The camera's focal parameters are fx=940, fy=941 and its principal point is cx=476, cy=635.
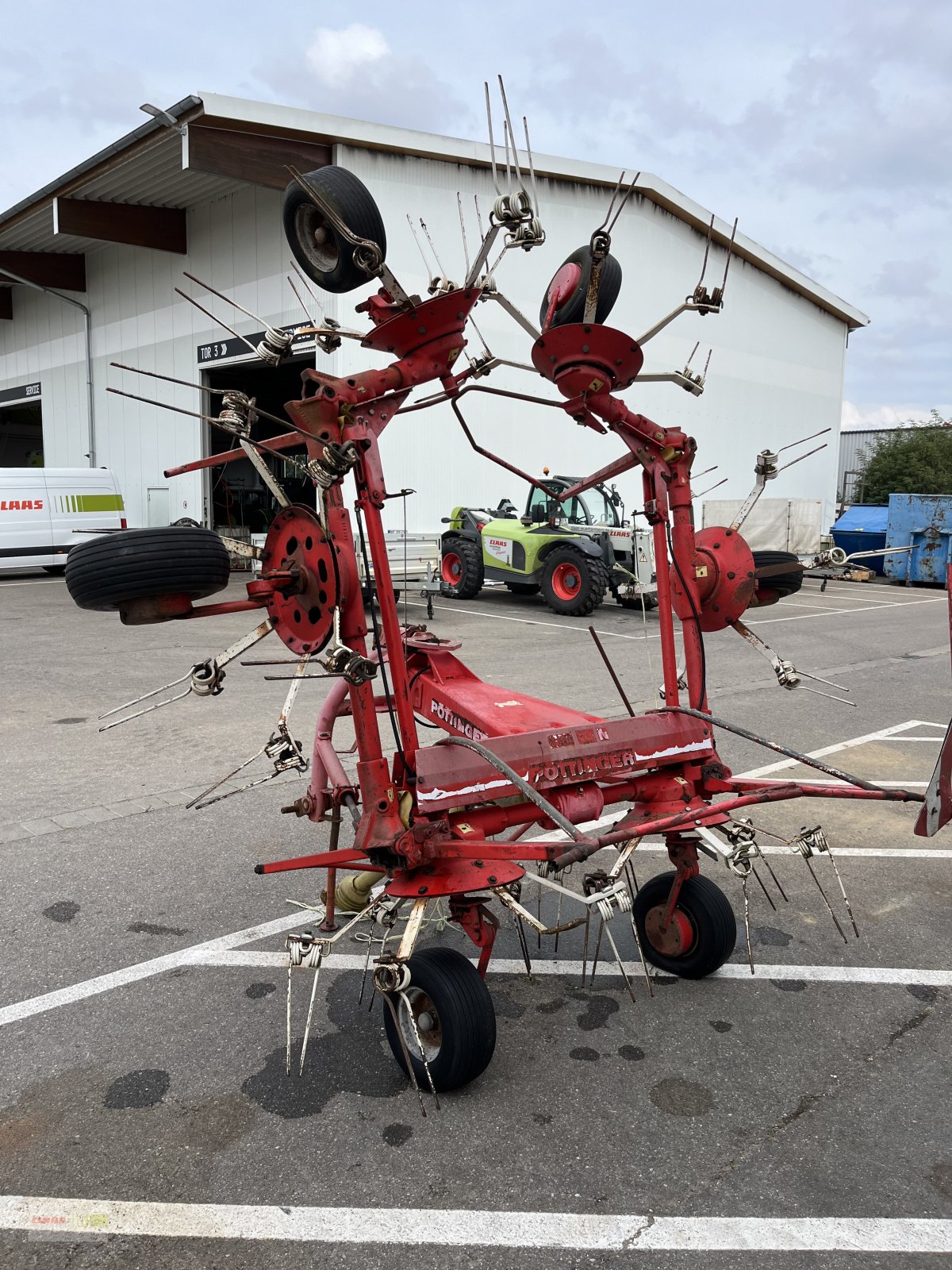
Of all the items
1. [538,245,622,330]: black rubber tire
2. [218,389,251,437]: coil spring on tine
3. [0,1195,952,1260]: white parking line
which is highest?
[538,245,622,330]: black rubber tire

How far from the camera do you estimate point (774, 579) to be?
3688 millimetres

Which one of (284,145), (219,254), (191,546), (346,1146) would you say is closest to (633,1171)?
(346,1146)

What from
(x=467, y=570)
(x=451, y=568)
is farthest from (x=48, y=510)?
(x=467, y=570)

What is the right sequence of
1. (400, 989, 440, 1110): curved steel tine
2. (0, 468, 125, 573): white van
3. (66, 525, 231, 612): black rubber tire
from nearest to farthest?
(400, 989, 440, 1110): curved steel tine < (66, 525, 231, 612): black rubber tire < (0, 468, 125, 573): white van

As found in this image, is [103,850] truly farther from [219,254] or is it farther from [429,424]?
[219,254]

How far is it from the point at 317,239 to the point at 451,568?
14.3 metres

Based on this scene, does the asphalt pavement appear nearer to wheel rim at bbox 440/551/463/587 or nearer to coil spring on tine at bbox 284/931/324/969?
coil spring on tine at bbox 284/931/324/969

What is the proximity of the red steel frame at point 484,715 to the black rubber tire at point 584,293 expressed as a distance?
14cm

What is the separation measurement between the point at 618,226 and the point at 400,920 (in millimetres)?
19784

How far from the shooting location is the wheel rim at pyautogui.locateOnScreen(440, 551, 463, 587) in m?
17.1

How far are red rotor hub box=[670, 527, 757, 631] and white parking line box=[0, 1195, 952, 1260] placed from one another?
2.02 m

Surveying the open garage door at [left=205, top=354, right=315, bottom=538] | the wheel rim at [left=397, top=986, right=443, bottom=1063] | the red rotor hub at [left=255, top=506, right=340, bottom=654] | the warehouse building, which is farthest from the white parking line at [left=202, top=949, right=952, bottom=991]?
the open garage door at [left=205, top=354, right=315, bottom=538]

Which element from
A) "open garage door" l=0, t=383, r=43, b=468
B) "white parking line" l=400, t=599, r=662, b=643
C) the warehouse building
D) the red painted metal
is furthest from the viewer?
"open garage door" l=0, t=383, r=43, b=468

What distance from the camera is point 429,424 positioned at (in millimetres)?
18438
